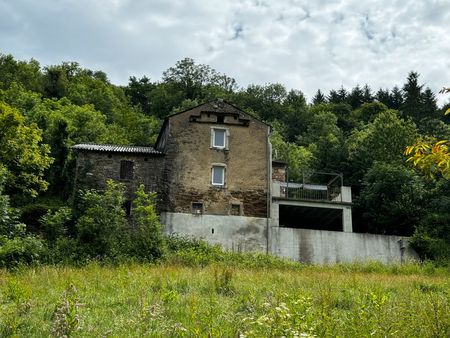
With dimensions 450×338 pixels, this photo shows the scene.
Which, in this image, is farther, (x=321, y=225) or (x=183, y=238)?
(x=321, y=225)

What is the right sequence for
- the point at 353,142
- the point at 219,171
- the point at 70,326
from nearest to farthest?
1. the point at 70,326
2. the point at 219,171
3. the point at 353,142

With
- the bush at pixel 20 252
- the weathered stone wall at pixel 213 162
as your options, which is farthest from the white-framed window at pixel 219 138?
the bush at pixel 20 252

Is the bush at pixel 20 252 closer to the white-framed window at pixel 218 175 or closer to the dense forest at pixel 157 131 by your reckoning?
the dense forest at pixel 157 131

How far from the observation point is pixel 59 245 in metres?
26.8

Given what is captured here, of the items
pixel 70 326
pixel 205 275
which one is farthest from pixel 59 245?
pixel 70 326

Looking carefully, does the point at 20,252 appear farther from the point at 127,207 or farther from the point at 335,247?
the point at 335,247

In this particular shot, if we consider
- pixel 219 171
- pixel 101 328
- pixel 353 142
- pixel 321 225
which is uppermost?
pixel 353 142

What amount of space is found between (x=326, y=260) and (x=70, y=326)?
27.3m

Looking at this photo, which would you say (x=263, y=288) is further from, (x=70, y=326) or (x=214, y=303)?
(x=70, y=326)

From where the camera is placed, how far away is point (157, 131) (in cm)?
6094

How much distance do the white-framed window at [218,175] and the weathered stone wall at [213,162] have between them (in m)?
0.25

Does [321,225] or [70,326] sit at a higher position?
[321,225]

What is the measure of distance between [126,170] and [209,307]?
2586cm

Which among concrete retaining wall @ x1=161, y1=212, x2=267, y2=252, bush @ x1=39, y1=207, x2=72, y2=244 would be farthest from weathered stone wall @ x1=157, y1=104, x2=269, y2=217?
bush @ x1=39, y1=207, x2=72, y2=244
